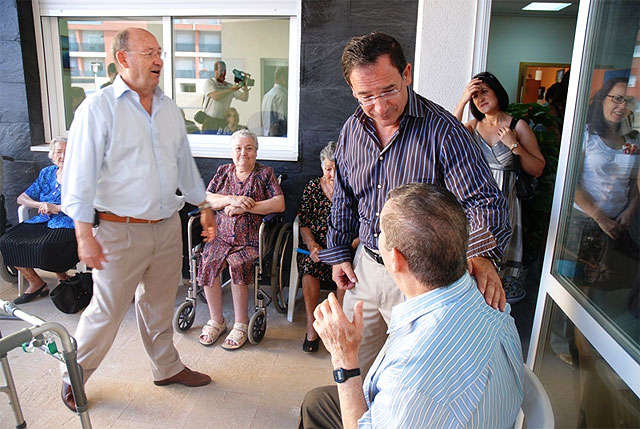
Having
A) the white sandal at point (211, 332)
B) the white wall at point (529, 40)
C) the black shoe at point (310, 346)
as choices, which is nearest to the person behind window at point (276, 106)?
the white sandal at point (211, 332)

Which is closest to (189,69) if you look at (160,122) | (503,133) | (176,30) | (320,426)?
(176,30)

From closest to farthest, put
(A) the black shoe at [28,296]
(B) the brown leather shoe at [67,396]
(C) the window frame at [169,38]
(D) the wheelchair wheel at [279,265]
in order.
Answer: (B) the brown leather shoe at [67,396]
(D) the wheelchair wheel at [279,265]
(A) the black shoe at [28,296]
(C) the window frame at [169,38]

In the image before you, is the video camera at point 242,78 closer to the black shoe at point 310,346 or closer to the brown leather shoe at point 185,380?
the black shoe at point 310,346

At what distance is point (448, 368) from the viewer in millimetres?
934

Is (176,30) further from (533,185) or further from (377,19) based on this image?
(533,185)

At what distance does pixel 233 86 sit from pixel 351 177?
90.2 inches

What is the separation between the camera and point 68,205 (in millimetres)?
1863

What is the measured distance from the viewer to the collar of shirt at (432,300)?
3.31 feet

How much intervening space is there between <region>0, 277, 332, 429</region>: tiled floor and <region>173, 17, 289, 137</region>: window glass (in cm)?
168

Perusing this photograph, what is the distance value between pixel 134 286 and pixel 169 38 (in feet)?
7.51

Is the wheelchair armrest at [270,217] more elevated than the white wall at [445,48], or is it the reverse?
the white wall at [445,48]

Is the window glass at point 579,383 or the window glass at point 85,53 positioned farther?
the window glass at point 85,53

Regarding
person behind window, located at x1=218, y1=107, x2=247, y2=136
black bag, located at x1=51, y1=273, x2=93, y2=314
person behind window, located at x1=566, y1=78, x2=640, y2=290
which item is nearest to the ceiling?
person behind window, located at x1=218, y1=107, x2=247, y2=136

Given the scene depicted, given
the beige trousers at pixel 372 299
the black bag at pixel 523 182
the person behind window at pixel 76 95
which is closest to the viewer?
the beige trousers at pixel 372 299
